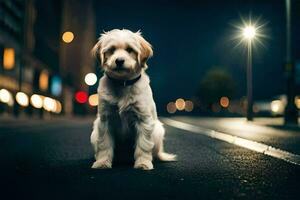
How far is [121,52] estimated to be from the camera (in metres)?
5.63

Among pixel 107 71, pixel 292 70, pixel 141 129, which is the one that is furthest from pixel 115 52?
pixel 292 70

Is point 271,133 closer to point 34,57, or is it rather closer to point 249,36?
point 249,36

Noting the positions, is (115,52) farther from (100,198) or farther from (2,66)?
(2,66)

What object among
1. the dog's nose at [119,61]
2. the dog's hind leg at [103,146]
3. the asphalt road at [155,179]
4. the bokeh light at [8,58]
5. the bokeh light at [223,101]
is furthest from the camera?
the bokeh light at [223,101]

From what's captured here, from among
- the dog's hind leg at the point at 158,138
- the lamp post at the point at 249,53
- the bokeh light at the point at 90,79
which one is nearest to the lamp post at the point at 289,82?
the lamp post at the point at 249,53

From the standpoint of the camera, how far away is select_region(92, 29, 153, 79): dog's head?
5.64 m

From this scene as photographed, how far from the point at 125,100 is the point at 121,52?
1.99 ft

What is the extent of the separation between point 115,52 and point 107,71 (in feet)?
1.03

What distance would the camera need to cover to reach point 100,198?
416cm

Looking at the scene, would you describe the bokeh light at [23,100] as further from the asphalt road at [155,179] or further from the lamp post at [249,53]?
the asphalt road at [155,179]

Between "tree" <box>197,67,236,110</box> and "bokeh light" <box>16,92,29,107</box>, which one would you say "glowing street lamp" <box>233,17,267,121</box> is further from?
"tree" <box>197,67,236,110</box>

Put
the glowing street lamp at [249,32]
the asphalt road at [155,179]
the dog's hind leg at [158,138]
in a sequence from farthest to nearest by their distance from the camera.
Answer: the glowing street lamp at [249,32] < the dog's hind leg at [158,138] < the asphalt road at [155,179]

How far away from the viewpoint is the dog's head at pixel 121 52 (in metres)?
5.64

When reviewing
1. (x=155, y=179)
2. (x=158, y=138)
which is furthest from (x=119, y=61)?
(x=155, y=179)
